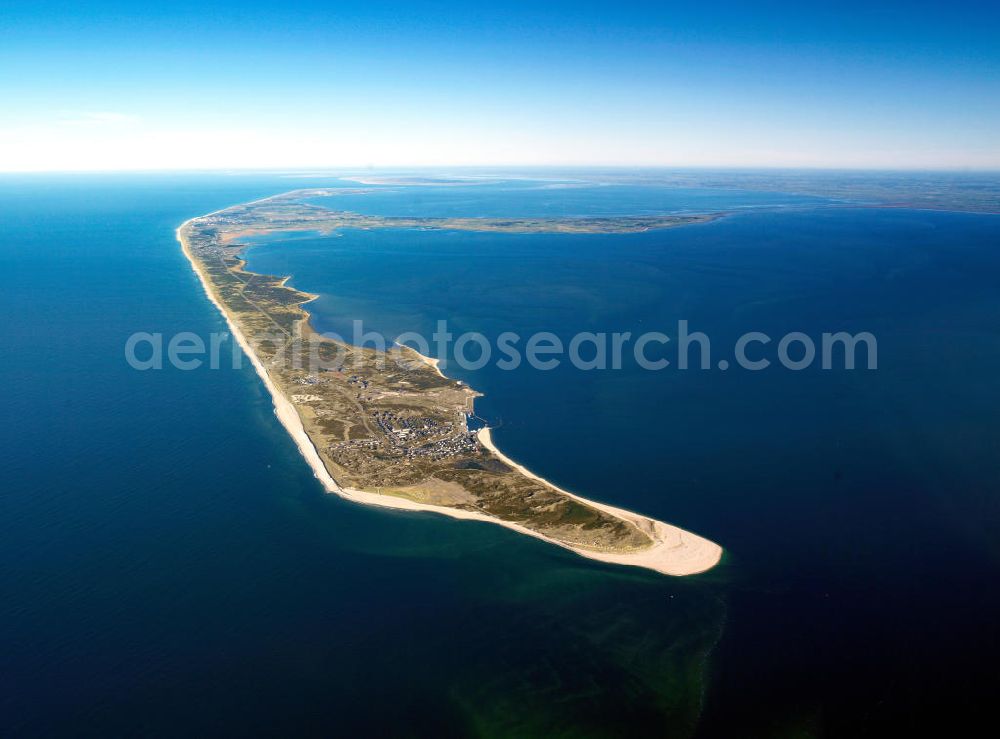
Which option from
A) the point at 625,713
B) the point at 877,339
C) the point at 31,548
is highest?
the point at 877,339

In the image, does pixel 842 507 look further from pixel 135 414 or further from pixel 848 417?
pixel 135 414

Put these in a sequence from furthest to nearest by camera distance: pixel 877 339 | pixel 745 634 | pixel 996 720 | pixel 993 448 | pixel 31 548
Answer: pixel 877 339 < pixel 993 448 < pixel 31 548 < pixel 745 634 < pixel 996 720

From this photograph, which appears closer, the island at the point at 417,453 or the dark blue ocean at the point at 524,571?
the dark blue ocean at the point at 524,571

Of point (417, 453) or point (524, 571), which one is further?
point (417, 453)

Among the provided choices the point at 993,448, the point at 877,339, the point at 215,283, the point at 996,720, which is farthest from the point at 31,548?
the point at 877,339

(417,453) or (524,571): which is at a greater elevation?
(417,453)

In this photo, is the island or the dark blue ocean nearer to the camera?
the dark blue ocean

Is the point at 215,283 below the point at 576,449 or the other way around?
the other way around

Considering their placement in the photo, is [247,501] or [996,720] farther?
[247,501]
